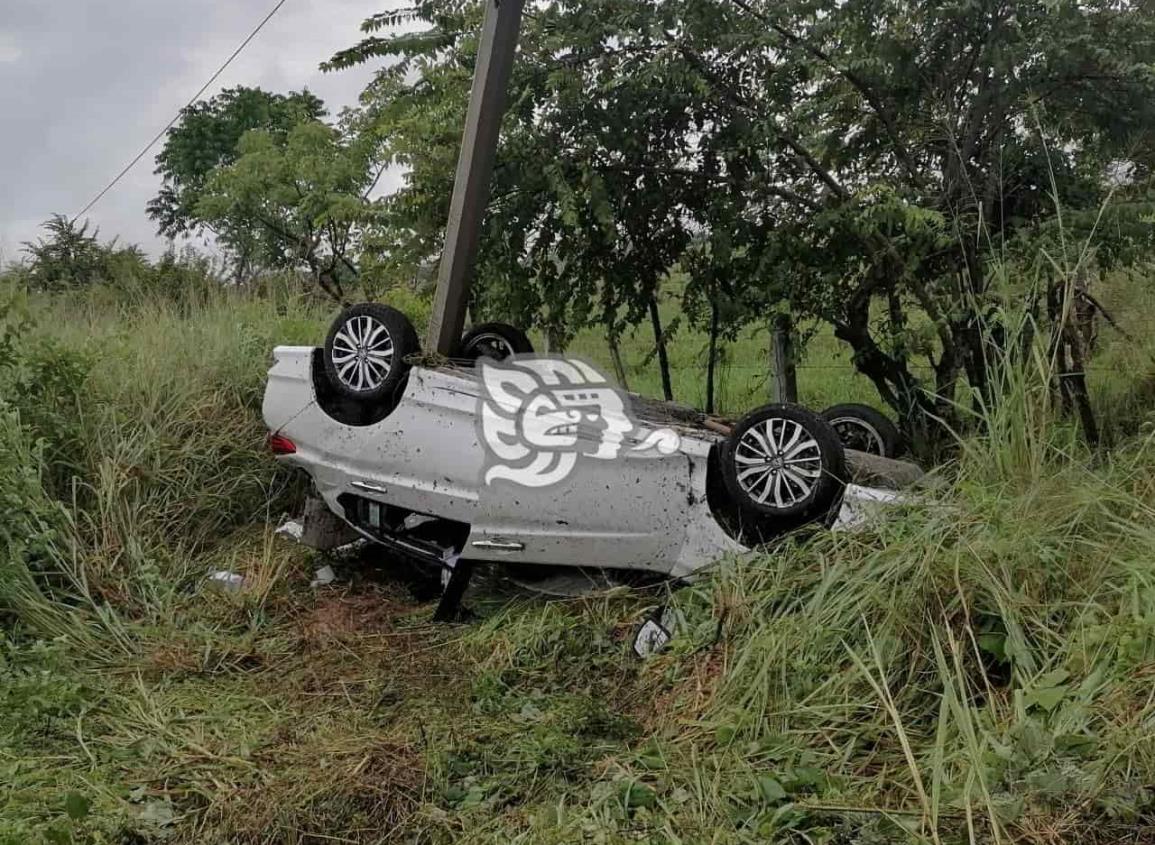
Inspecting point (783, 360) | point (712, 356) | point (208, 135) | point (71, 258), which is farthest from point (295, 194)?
point (208, 135)

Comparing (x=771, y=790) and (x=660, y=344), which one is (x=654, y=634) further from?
(x=660, y=344)

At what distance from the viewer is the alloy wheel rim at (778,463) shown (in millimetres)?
3605

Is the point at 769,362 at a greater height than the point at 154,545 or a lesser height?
greater

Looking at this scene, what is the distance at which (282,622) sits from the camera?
441cm

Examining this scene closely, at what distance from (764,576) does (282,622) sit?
2289 millimetres

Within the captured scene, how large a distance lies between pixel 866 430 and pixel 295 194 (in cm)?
971

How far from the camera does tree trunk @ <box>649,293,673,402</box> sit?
6.12 meters

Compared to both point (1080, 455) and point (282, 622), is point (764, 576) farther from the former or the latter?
point (282, 622)

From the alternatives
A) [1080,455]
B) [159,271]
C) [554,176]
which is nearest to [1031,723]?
[1080,455]

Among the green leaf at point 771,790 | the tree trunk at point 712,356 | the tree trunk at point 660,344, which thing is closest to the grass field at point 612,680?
the green leaf at point 771,790

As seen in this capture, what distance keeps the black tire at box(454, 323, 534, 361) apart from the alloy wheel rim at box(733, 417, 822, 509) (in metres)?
1.77

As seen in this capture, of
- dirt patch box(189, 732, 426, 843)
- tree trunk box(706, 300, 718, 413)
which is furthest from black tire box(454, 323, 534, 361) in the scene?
dirt patch box(189, 732, 426, 843)

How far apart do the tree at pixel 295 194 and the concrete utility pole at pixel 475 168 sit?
9.95ft

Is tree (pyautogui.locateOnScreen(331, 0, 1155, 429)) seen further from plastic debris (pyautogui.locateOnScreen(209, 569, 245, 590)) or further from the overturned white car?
plastic debris (pyautogui.locateOnScreen(209, 569, 245, 590))
